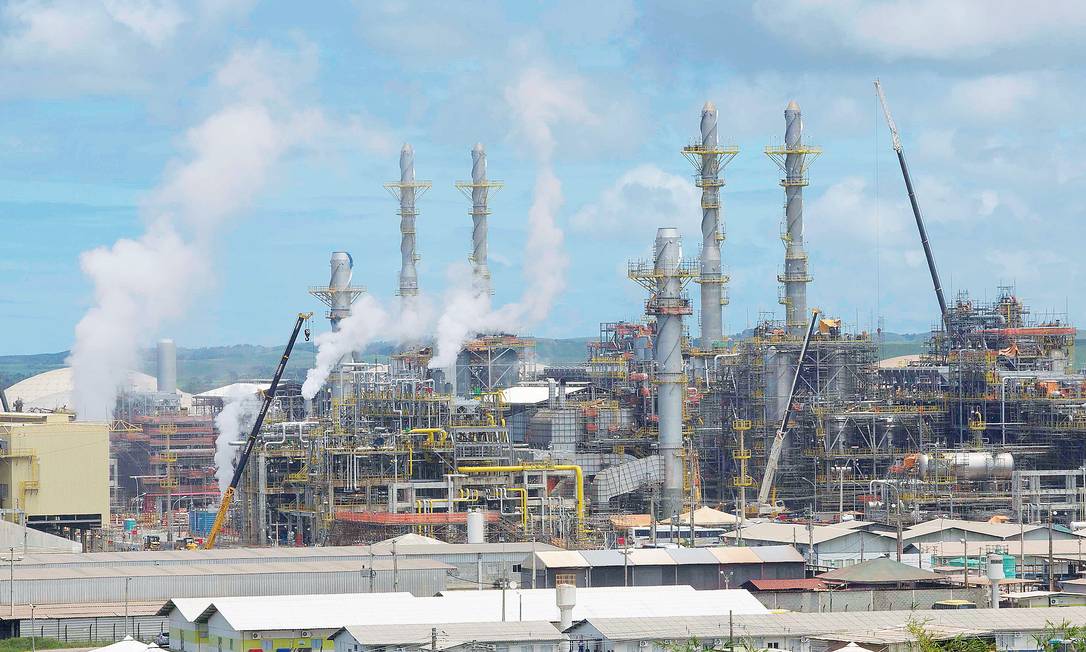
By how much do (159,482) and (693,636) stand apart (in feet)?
268

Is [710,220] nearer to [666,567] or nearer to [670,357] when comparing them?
[670,357]

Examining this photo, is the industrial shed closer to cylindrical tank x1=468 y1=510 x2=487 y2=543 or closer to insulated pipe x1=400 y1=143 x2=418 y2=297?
cylindrical tank x1=468 y1=510 x2=487 y2=543

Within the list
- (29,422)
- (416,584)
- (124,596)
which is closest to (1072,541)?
(416,584)

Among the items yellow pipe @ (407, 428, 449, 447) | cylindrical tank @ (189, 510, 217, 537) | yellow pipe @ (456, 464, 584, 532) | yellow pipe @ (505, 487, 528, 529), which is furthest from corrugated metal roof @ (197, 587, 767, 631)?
cylindrical tank @ (189, 510, 217, 537)

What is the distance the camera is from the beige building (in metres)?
94.2

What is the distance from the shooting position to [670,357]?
325 feet

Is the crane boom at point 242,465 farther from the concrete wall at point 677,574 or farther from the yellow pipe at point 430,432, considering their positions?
the concrete wall at point 677,574

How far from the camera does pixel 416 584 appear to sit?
67.0 metres

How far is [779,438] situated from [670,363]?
29.4 feet

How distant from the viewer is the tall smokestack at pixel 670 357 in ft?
324

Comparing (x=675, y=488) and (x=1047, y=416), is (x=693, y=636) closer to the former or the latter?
(x=675, y=488)

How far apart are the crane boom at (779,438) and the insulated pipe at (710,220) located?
1143cm

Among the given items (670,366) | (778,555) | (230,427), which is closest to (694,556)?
(778,555)

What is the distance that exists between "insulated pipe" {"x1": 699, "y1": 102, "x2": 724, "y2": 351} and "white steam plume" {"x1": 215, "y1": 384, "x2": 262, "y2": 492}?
25.6 m
